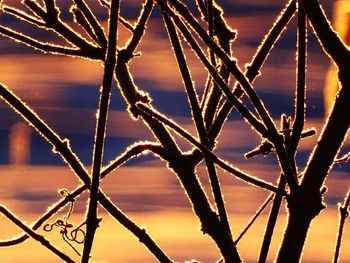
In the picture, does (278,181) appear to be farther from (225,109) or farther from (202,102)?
(202,102)

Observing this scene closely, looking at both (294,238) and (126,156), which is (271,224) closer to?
(294,238)

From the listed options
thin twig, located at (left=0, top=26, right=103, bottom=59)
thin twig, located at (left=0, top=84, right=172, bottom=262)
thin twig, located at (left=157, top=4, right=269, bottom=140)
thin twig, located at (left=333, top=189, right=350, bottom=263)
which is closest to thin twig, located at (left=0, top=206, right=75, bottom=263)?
thin twig, located at (left=0, top=84, right=172, bottom=262)

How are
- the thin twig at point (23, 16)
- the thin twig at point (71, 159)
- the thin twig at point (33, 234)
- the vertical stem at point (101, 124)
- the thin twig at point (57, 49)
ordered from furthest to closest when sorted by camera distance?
the thin twig at point (23, 16) < the thin twig at point (57, 49) < the thin twig at point (33, 234) < the thin twig at point (71, 159) < the vertical stem at point (101, 124)

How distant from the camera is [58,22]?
5.10 feet

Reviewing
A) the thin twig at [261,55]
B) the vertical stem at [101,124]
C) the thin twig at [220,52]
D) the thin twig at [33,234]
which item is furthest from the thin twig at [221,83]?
the thin twig at [33,234]

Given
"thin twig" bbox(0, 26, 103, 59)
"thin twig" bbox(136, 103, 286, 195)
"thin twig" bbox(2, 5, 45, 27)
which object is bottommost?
"thin twig" bbox(136, 103, 286, 195)

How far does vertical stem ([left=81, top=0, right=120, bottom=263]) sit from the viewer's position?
0.98 meters

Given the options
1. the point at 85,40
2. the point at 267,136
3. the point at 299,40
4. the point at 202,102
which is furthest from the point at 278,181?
the point at 85,40

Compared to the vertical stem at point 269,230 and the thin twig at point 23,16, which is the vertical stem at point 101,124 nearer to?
the vertical stem at point 269,230

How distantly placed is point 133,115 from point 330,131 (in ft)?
1.92

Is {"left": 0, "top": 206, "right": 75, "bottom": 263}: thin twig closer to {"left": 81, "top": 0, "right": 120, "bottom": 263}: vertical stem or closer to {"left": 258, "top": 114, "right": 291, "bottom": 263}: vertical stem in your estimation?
{"left": 81, "top": 0, "right": 120, "bottom": 263}: vertical stem

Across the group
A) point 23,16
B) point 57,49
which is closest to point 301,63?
point 57,49

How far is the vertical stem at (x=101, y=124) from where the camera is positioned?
0.98 meters

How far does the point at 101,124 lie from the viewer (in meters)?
1.01
